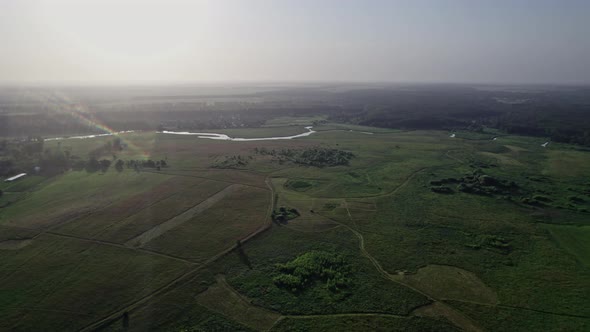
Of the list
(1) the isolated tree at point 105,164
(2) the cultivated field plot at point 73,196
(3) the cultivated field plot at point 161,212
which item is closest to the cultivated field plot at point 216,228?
(3) the cultivated field plot at point 161,212

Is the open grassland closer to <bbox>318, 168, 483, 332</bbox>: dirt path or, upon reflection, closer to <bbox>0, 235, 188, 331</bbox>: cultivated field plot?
<bbox>318, 168, 483, 332</bbox>: dirt path

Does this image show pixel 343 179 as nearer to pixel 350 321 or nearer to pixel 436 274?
pixel 436 274

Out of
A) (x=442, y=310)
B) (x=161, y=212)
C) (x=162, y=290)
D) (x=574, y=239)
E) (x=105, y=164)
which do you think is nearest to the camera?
(x=442, y=310)

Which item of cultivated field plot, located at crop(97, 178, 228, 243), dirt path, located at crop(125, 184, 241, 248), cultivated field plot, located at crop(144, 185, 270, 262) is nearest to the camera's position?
cultivated field plot, located at crop(144, 185, 270, 262)

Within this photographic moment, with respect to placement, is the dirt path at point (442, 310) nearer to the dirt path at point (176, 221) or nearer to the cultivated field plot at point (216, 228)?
the cultivated field plot at point (216, 228)

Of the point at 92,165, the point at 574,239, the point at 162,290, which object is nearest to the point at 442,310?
the point at 162,290

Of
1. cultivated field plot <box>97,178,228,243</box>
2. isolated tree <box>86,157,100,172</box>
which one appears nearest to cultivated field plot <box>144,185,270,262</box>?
cultivated field plot <box>97,178,228,243</box>

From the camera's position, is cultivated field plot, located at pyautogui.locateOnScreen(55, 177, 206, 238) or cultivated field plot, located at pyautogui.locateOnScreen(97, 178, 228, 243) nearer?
cultivated field plot, located at pyautogui.locateOnScreen(97, 178, 228, 243)

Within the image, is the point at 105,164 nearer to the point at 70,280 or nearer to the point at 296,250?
the point at 70,280
